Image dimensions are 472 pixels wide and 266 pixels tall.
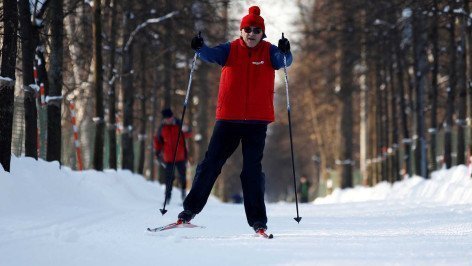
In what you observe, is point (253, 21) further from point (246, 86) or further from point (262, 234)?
point (262, 234)

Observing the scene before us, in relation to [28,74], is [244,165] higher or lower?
lower

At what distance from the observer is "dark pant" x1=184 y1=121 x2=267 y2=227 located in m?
7.84

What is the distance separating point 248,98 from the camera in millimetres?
7703

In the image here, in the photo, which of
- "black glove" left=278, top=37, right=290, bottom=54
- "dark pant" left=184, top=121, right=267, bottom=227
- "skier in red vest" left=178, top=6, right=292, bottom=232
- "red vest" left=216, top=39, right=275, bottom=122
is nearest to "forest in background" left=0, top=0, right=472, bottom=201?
"dark pant" left=184, top=121, right=267, bottom=227

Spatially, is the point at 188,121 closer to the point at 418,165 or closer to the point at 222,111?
the point at 418,165

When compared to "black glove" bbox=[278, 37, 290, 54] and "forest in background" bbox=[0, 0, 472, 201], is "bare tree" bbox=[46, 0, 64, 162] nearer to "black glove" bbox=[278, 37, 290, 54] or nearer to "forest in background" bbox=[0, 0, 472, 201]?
"forest in background" bbox=[0, 0, 472, 201]

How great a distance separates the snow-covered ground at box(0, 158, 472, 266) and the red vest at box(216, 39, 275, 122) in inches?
41.7

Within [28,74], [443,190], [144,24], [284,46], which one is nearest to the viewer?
[284,46]

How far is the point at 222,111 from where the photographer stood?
7.75m

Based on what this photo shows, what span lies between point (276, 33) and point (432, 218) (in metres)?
16.4

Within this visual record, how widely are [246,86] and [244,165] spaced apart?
2.32 ft

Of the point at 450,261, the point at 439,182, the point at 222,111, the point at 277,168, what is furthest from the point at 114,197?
the point at 277,168

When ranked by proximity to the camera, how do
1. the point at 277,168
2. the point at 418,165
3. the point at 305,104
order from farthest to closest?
1. the point at 277,168
2. the point at 305,104
3. the point at 418,165

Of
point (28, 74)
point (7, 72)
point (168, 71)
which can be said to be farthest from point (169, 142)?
point (168, 71)
